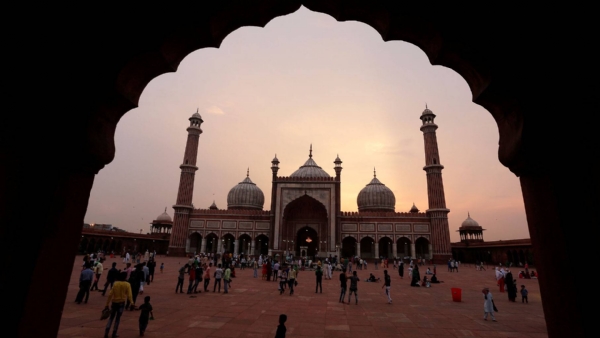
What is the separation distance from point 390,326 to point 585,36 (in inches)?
278

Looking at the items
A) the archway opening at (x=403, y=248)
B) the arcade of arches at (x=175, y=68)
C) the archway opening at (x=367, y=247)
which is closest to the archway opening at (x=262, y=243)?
the archway opening at (x=367, y=247)

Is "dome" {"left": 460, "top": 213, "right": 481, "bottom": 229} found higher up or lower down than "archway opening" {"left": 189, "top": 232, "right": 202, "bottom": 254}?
higher up

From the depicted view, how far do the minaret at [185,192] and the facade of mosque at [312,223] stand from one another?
0.12 meters

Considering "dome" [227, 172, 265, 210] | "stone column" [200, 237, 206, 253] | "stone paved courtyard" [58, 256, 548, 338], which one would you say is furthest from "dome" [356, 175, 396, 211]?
"stone paved courtyard" [58, 256, 548, 338]

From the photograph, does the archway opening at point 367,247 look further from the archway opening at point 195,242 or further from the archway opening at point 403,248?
the archway opening at point 195,242

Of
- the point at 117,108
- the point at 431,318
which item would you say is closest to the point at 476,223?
the point at 431,318

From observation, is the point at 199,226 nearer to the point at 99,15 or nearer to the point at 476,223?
the point at 99,15

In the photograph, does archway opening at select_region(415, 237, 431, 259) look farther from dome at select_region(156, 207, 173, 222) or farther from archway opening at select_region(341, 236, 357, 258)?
dome at select_region(156, 207, 173, 222)

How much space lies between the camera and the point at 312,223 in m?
40.6

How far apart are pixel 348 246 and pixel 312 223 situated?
6776 mm

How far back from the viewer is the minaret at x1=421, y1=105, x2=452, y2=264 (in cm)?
3697

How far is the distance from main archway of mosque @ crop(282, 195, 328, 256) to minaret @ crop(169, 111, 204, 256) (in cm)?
1311

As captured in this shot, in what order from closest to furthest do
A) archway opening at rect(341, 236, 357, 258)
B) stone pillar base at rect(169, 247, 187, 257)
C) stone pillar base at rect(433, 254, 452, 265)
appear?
1. stone pillar base at rect(433, 254, 452, 265)
2. stone pillar base at rect(169, 247, 187, 257)
3. archway opening at rect(341, 236, 357, 258)

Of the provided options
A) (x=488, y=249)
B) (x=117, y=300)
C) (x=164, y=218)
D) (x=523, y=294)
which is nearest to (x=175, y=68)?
(x=117, y=300)
